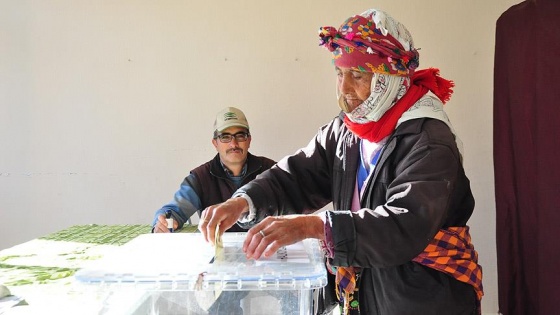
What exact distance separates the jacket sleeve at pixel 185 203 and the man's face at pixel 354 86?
1.56 metres

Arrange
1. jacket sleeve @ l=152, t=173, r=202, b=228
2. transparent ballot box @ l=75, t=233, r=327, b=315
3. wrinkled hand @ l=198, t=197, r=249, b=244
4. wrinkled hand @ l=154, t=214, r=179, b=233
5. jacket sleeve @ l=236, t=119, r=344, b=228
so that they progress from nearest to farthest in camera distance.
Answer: transparent ballot box @ l=75, t=233, r=327, b=315, wrinkled hand @ l=198, t=197, r=249, b=244, jacket sleeve @ l=236, t=119, r=344, b=228, wrinkled hand @ l=154, t=214, r=179, b=233, jacket sleeve @ l=152, t=173, r=202, b=228

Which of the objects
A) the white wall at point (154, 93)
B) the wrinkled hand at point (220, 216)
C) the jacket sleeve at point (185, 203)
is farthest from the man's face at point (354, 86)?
the white wall at point (154, 93)

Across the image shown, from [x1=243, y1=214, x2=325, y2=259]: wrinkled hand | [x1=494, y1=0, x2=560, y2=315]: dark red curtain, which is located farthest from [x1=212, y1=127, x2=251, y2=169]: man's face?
[x1=243, y1=214, x2=325, y2=259]: wrinkled hand

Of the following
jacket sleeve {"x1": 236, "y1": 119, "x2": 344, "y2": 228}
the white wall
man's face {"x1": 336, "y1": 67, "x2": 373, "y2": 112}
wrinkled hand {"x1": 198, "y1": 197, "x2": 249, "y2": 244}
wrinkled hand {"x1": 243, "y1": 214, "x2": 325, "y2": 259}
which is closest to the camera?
wrinkled hand {"x1": 243, "y1": 214, "x2": 325, "y2": 259}

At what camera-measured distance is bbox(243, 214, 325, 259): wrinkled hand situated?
1.07m

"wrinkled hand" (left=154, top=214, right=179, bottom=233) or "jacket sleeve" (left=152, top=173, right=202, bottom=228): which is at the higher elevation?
"jacket sleeve" (left=152, top=173, right=202, bottom=228)

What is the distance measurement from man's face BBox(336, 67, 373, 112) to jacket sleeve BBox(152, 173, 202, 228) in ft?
5.11

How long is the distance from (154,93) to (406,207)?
2666 millimetres

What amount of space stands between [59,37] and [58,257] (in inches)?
85.8

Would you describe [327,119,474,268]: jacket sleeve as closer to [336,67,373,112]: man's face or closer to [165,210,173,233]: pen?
[336,67,373,112]: man's face

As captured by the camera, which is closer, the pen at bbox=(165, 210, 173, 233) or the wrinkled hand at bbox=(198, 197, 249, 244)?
the wrinkled hand at bbox=(198, 197, 249, 244)

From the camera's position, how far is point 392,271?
50.2 inches

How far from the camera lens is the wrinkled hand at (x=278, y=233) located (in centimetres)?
107

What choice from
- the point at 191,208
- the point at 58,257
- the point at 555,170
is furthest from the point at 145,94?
the point at 555,170
